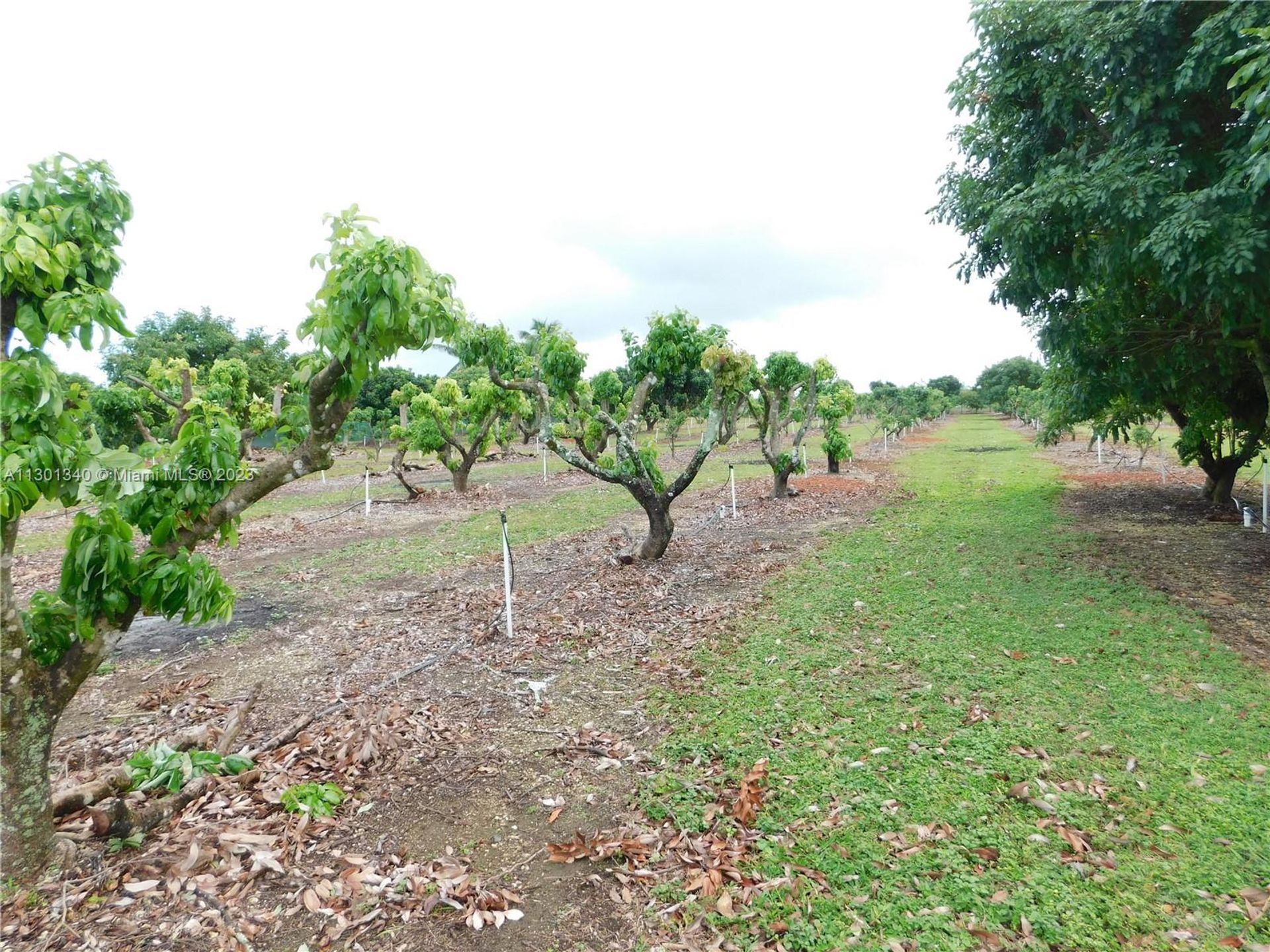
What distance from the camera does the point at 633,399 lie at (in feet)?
36.2

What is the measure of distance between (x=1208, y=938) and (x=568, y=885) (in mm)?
3011

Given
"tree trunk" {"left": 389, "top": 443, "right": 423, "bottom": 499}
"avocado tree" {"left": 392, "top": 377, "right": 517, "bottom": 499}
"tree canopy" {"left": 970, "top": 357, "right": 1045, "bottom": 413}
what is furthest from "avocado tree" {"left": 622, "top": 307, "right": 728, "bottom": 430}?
"tree canopy" {"left": 970, "top": 357, "right": 1045, "bottom": 413}

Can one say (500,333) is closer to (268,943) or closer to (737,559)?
(737,559)

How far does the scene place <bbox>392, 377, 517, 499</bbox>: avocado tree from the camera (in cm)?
2027

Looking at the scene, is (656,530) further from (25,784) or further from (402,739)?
(25,784)

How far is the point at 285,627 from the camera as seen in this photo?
801 centimetres

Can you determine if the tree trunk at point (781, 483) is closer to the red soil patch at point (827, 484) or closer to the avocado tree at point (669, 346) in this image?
the red soil patch at point (827, 484)

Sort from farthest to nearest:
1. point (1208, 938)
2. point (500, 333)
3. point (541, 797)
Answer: point (500, 333)
point (541, 797)
point (1208, 938)

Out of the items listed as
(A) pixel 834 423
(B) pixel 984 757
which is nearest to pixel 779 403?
(A) pixel 834 423

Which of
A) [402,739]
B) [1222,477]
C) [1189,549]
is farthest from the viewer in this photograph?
[1222,477]

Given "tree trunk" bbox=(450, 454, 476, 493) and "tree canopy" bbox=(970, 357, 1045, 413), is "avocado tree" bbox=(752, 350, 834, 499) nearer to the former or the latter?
"tree trunk" bbox=(450, 454, 476, 493)

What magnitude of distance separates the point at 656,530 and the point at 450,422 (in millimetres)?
13123

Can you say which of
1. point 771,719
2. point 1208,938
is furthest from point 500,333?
point 1208,938

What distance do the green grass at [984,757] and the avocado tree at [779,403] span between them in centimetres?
909
